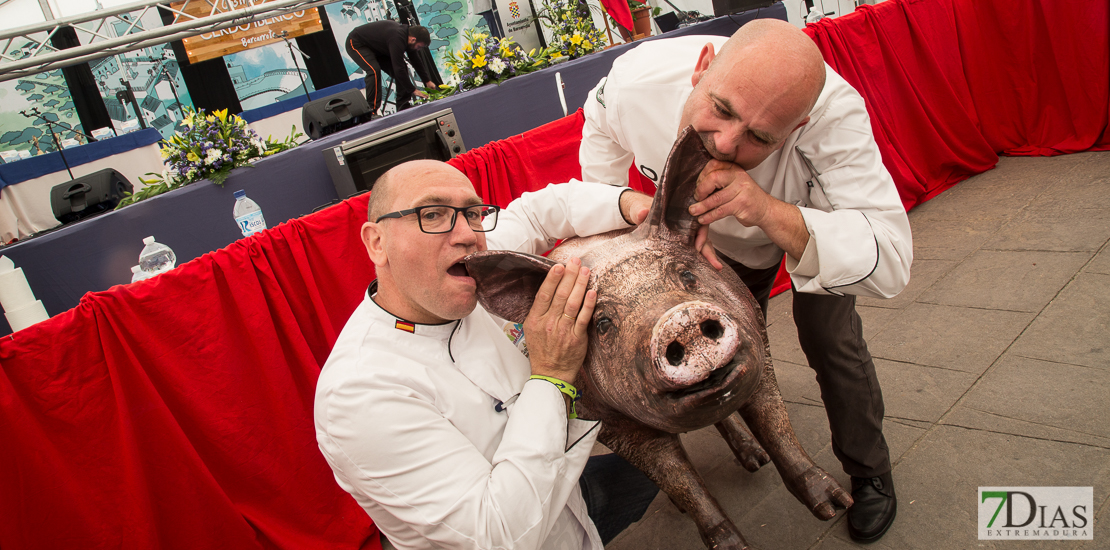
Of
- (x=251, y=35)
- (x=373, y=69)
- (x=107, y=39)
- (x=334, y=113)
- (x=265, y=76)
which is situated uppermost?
(x=251, y=35)

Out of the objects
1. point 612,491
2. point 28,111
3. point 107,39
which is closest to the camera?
point 612,491

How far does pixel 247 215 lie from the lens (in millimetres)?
4277

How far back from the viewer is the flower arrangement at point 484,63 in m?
5.53

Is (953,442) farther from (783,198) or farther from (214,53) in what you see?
(214,53)

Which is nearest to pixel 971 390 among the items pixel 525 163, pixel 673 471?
pixel 673 471

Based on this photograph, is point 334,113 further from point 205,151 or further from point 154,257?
point 154,257

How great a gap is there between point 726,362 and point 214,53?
9545 millimetres

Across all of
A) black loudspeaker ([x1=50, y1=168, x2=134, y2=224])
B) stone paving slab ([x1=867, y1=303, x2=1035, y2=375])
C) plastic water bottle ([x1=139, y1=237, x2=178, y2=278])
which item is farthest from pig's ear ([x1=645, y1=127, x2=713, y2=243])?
black loudspeaker ([x1=50, y1=168, x2=134, y2=224])

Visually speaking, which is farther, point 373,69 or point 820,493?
point 373,69

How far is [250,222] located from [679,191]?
12.2 ft

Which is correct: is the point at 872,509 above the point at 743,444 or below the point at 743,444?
below

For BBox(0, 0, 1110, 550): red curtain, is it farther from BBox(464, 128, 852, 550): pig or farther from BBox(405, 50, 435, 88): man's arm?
BBox(405, 50, 435, 88): man's arm

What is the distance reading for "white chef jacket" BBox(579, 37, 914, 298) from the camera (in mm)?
1563

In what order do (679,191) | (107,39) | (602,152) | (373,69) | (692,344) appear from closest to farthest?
(692,344)
(679,191)
(602,152)
(107,39)
(373,69)
